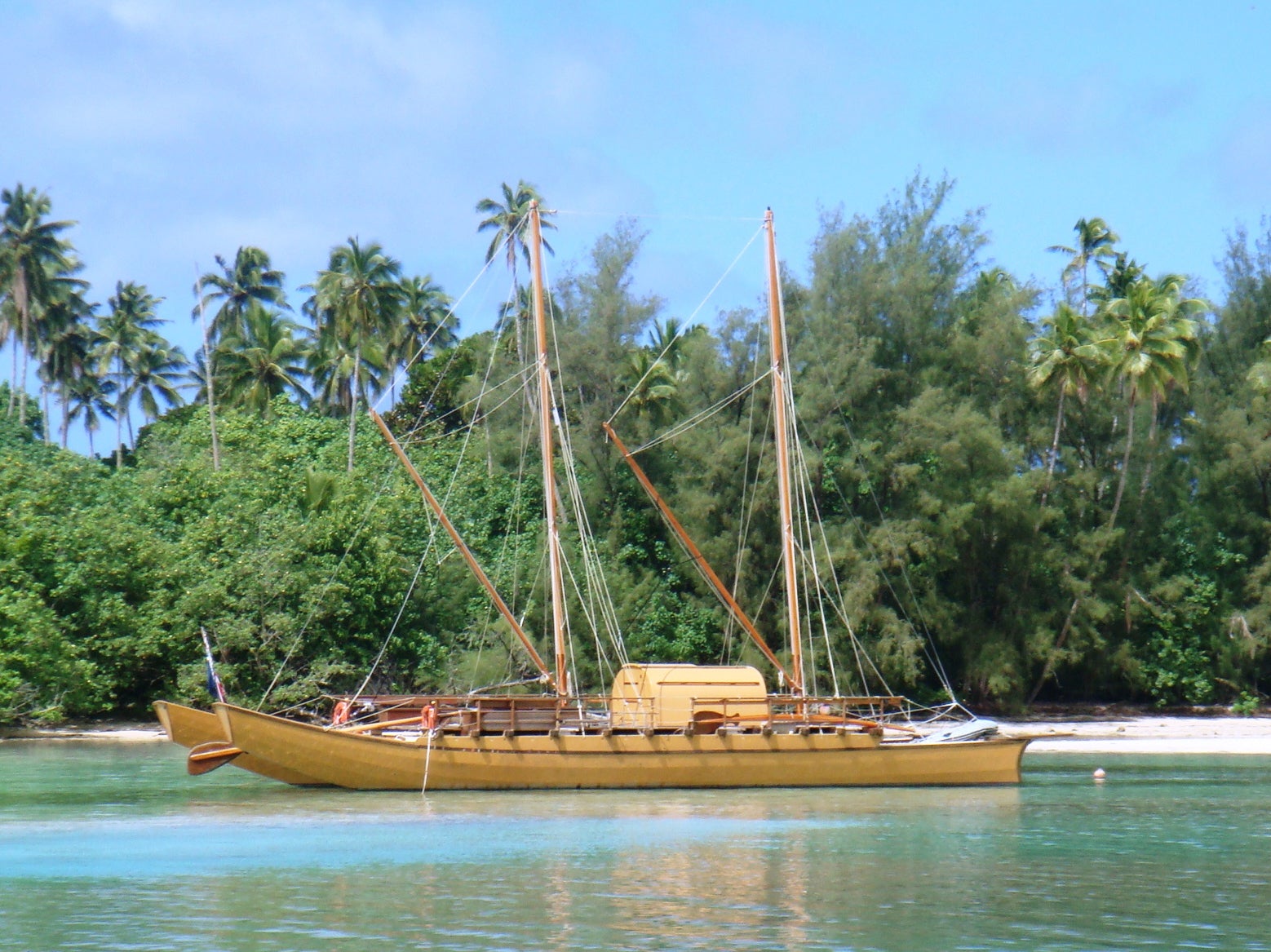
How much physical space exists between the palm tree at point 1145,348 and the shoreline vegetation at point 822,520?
134 millimetres

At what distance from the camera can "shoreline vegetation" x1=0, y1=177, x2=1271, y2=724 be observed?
49.6m

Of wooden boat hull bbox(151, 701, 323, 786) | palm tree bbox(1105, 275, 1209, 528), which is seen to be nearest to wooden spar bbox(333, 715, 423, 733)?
wooden boat hull bbox(151, 701, 323, 786)

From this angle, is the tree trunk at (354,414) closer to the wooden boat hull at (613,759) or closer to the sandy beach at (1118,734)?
the sandy beach at (1118,734)

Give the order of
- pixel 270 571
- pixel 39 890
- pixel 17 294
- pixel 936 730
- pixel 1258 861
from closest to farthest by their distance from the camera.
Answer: pixel 39 890 → pixel 1258 861 → pixel 936 730 → pixel 270 571 → pixel 17 294

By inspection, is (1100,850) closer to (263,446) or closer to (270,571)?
(270,571)

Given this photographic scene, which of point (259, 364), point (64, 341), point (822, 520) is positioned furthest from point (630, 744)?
point (64, 341)

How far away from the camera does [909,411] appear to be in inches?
2016

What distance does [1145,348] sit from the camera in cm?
5203

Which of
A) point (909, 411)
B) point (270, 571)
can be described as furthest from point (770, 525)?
point (270, 571)

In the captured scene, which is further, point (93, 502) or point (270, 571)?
point (93, 502)

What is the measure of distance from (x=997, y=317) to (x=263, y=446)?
30.1m

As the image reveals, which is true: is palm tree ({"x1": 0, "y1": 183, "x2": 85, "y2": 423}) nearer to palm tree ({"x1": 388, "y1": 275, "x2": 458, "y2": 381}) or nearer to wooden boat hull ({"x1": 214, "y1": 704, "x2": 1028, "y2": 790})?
palm tree ({"x1": 388, "y1": 275, "x2": 458, "y2": 381})

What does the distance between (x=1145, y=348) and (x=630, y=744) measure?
101ft

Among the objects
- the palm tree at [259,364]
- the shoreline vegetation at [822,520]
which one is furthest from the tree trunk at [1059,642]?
the palm tree at [259,364]
